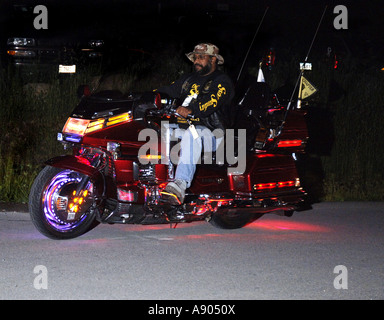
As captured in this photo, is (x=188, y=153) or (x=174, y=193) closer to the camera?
(x=174, y=193)

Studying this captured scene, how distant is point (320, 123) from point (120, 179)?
619cm

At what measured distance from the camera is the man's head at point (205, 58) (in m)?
7.87

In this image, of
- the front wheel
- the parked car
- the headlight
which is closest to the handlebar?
the front wheel

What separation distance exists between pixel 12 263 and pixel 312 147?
7.05m

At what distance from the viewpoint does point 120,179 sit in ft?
23.3

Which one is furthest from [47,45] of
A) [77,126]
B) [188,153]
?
[188,153]

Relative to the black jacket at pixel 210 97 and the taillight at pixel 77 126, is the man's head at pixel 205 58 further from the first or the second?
the taillight at pixel 77 126

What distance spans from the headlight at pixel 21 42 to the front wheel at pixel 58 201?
6.69 m

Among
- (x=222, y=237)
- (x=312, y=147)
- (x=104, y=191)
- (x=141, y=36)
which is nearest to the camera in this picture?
(x=104, y=191)

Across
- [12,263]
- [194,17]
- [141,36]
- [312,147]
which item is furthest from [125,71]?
[12,263]

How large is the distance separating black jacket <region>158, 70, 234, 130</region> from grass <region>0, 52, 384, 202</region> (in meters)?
3.42

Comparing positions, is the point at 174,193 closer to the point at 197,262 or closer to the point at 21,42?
the point at 197,262

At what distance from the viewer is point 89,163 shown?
23.0ft
